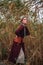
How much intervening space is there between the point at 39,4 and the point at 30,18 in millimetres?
740

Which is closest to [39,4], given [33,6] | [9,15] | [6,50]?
[33,6]

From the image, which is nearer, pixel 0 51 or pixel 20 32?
pixel 20 32

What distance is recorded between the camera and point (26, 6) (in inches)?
433

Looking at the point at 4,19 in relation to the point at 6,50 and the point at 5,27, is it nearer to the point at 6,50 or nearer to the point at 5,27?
the point at 5,27

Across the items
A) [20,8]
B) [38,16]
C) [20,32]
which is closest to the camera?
[20,32]

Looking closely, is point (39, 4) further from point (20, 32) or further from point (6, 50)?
point (20, 32)

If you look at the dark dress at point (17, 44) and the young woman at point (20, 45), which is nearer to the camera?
the young woman at point (20, 45)

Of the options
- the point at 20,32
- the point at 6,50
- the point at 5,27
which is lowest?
the point at 6,50

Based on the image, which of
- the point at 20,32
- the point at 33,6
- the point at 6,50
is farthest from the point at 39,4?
the point at 20,32

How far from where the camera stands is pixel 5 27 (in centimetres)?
1080

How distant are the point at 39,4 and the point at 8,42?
1736 millimetres

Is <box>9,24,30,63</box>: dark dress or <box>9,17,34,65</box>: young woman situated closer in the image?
<box>9,17,34,65</box>: young woman

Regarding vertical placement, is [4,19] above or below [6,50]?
above

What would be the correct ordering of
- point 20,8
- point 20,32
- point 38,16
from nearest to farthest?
1. point 20,32
2. point 38,16
3. point 20,8
